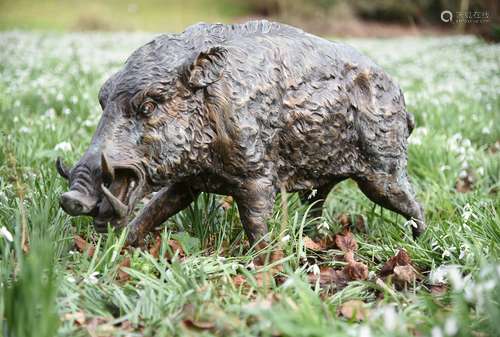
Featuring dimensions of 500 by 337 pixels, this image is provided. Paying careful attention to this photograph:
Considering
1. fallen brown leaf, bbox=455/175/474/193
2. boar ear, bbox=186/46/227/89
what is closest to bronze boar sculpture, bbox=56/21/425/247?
boar ear, bbox=186/46/227/89

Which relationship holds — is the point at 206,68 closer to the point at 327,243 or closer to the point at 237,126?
the point at 237,126

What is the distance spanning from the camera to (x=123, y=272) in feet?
9.69

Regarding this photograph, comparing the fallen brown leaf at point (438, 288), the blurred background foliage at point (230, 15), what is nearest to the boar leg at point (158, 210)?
the fallen brown leaf at point (438, 288)

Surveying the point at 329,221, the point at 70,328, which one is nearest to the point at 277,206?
the point at 329,221

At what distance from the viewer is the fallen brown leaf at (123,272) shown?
293 cm

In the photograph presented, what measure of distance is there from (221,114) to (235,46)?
0.42 m

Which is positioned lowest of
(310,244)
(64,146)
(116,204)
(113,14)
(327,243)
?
(113,14)

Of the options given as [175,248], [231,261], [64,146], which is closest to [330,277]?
[231,261]

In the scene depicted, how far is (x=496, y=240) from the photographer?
3.44m

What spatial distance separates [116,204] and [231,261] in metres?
0.84

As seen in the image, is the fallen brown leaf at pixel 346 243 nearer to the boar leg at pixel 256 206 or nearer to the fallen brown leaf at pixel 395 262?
the fallen brown leaf at pixel 395 262

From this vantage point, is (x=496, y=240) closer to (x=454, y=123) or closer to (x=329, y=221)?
(x=329, y=221)

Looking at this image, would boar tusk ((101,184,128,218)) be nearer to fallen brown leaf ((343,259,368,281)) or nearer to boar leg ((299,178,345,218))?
fallen brown leaf ((343,259,368,281))

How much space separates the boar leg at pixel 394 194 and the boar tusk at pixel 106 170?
5.36 feet
